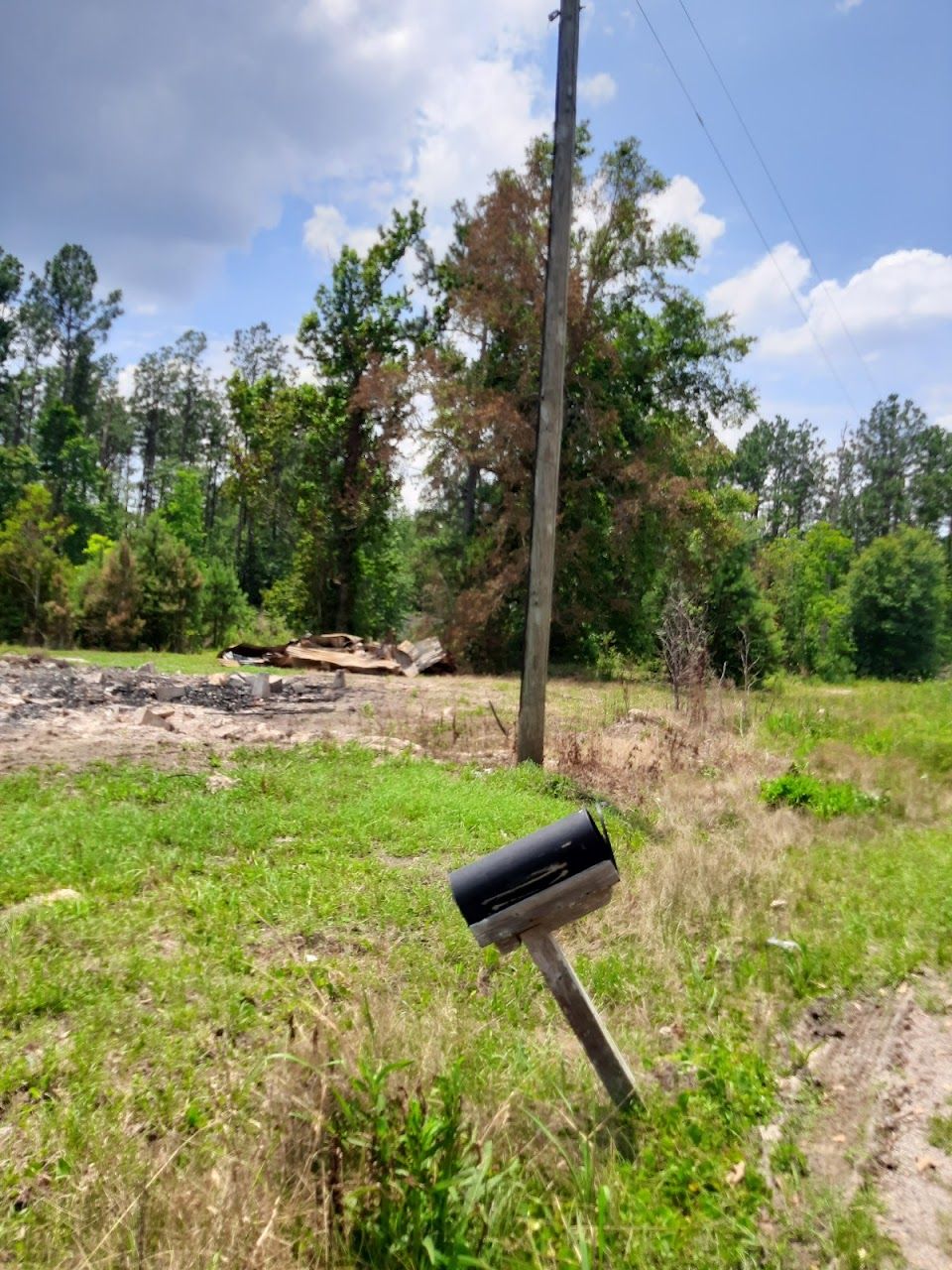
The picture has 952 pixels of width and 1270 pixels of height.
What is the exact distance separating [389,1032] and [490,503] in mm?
24103

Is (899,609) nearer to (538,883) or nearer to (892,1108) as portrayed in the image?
(892,1108)

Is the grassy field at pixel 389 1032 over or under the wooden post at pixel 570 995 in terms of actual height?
under

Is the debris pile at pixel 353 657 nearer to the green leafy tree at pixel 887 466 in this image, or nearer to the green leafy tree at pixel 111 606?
the green leafy tree at pixel 111 606

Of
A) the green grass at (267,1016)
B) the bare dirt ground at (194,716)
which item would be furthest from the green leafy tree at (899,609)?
the green grass at (267,1016)

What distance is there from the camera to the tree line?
Answer: 2305 centimetres

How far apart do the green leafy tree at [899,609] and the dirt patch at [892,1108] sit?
2989 cm

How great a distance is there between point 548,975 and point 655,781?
19.8 feet

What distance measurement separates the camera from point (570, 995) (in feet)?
9.75

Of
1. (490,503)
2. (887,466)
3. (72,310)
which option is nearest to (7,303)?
(72,310)

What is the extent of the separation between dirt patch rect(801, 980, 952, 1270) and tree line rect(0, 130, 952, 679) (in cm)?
943

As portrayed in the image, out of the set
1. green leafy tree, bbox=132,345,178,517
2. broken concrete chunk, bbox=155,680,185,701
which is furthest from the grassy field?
green leafy tree, bbox=132,345,178,517

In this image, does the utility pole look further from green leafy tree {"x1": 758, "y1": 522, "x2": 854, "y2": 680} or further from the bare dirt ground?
green leafy tree {"x1": 758, "y1": 522, "x2": 854, "y2": 680}

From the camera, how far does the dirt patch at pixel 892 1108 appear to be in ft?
8.83

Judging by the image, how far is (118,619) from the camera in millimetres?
26547
